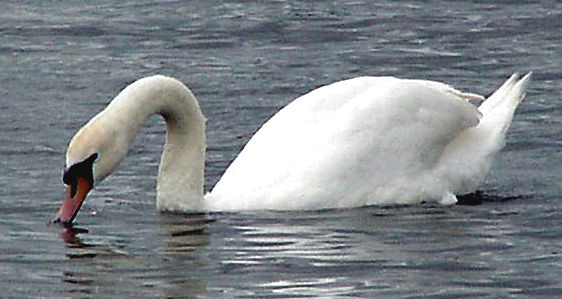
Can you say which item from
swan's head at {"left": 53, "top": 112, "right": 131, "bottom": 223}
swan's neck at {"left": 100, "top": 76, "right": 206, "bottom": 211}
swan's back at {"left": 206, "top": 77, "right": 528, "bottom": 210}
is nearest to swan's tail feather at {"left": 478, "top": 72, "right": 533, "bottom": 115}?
swan's back at {"left": 206, "top": 77, "right": 528, "bottom": 210}

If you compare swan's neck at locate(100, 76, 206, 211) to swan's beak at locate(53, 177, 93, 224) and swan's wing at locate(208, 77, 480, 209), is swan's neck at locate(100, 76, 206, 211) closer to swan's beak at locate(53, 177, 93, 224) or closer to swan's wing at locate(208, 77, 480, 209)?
swan's wing at locate(208, 77, 480, 209)

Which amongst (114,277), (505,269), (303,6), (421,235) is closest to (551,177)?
(421,235)

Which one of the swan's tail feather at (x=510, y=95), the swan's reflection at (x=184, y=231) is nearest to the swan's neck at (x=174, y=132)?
the swan's reflection at (x=184, y=231)

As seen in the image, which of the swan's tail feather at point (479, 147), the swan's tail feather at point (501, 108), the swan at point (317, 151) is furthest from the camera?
the swan's tail feather at point (501, 108)

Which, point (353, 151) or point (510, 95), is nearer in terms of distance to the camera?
point (353, 151)

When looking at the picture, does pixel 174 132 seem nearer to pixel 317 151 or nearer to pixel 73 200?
pixel 317 151

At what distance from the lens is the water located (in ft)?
39.2

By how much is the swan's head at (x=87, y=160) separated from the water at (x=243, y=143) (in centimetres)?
18

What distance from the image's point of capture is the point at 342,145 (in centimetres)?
1401

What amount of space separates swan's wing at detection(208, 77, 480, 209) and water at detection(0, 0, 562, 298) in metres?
0.19

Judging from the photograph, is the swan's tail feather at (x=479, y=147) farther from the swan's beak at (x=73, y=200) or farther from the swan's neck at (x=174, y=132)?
the swan's beak at (x=73, y=200)

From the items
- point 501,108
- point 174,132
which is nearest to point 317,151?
point 174,132

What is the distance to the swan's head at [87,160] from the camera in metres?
13.3

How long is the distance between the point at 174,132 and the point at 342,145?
3.83 feet
